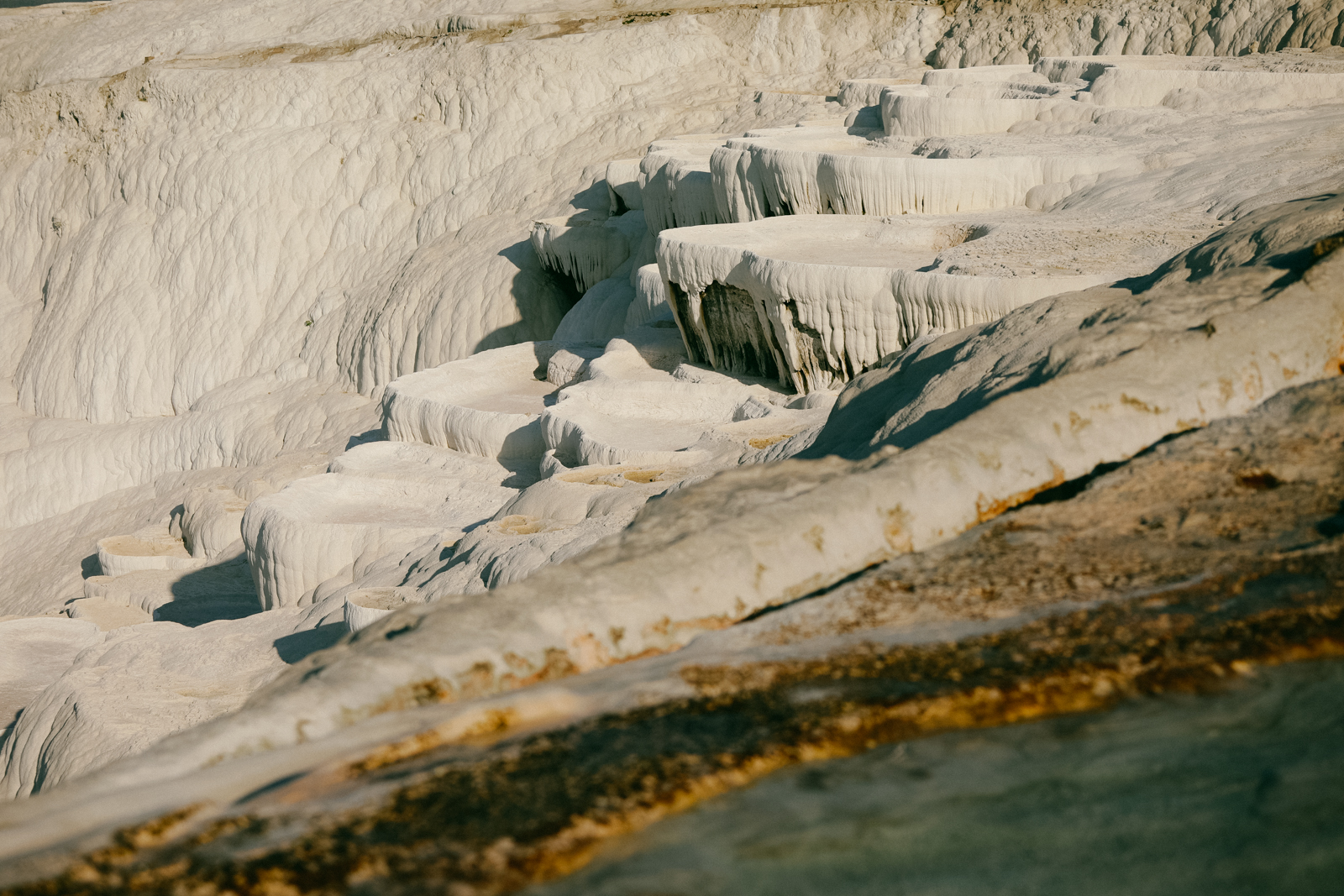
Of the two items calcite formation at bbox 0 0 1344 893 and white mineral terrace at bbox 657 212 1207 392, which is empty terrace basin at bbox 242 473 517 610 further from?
white mineral terrace at bbox 657 212 1207 392

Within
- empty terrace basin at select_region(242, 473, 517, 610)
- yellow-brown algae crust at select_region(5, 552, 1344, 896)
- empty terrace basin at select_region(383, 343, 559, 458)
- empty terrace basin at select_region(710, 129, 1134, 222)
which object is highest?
empty terrace basin at select_region(710, 129, 1134, 222)

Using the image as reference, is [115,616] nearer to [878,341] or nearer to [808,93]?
[878,341]

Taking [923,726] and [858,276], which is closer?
[923,726]

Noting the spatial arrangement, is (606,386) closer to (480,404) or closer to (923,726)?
(480,404)

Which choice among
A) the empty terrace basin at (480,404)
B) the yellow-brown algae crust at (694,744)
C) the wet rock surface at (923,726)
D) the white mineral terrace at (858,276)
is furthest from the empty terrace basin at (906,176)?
the yellow-brown algae crust at (694,744)

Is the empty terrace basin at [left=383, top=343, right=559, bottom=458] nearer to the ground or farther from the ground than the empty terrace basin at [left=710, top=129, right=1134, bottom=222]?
nearer to the ground

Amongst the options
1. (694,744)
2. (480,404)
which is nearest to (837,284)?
(480,404)

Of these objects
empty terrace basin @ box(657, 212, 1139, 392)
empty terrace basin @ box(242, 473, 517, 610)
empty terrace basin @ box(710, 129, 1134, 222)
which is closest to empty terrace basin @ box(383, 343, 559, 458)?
empty terrace basin @ box(242, 473, 517, 610)
